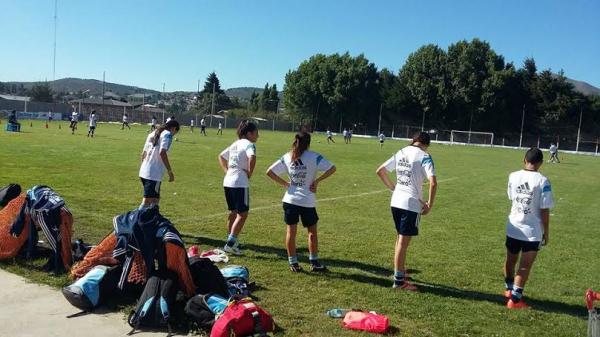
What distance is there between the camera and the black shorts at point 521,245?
6363 mm

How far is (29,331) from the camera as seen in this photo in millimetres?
4773

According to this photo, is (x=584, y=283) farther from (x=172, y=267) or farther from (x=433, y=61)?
(x=433, y=61)

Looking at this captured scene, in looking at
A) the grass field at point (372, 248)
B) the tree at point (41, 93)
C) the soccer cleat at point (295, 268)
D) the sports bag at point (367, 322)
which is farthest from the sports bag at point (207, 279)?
the tree at point (41, 93)

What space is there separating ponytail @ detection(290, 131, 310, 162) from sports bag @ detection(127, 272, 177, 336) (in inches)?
99.8

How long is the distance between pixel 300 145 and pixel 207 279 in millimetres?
2306

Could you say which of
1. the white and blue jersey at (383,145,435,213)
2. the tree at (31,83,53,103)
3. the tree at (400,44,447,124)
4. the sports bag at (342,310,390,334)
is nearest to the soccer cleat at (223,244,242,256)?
the white and blue jersey at (383,145,435,213)

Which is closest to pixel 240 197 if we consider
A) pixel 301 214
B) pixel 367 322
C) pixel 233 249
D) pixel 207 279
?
pixel 233 249

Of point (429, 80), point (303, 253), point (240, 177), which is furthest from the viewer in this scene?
point (429, 80)

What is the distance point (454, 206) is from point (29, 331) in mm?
12077

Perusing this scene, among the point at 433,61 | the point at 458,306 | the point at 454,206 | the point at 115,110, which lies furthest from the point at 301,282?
the point at 115,110

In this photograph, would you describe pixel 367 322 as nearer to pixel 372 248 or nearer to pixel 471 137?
pixel 372 248

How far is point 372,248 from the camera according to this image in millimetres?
9062

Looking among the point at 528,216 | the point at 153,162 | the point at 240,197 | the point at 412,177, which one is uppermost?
the point at 412,177

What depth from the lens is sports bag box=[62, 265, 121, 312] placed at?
5.25 meters
